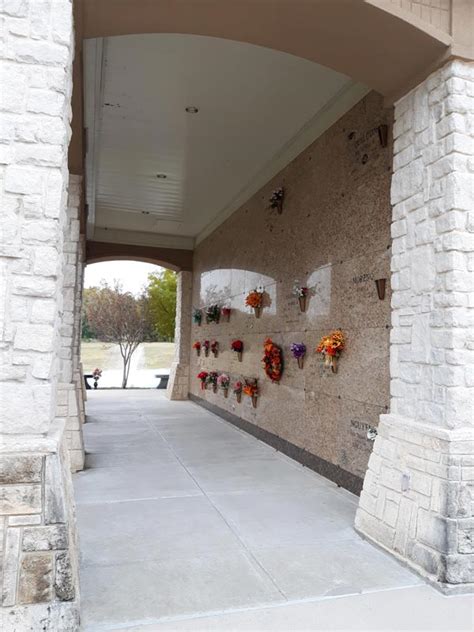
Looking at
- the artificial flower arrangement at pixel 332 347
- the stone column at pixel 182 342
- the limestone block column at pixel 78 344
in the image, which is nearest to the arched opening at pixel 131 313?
the stone column at pixel 182 342

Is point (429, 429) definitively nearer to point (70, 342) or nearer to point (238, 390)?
point (70, 342)

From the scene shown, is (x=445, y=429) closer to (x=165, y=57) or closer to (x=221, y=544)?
(x=221, y=544)

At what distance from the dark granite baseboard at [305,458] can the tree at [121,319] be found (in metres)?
8.88

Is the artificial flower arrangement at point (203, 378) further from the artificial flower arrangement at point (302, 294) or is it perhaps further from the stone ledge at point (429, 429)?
the stone ledge at point (429, 429)

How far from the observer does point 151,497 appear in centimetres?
383

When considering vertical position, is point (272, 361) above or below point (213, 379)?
above

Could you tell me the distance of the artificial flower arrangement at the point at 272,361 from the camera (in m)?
5.48

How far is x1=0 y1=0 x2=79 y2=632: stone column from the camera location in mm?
1947

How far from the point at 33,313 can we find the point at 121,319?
1414 centimetres

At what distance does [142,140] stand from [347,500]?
167 inches

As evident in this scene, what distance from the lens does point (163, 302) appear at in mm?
16109

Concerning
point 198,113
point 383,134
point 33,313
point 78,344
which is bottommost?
point 78,344

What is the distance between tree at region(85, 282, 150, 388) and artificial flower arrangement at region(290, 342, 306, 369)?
10.8m

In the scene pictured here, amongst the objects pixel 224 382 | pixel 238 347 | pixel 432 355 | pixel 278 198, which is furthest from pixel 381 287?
pixel 224 382
